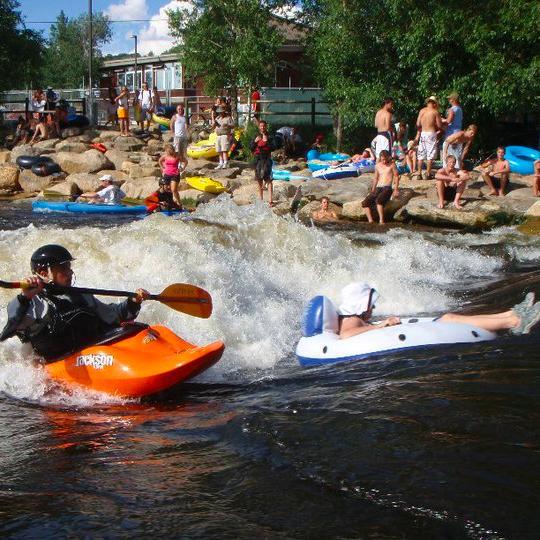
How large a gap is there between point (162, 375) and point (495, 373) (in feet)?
6.49

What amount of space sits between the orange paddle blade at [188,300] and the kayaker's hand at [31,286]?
3.64 ft

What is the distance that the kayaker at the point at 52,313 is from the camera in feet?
16.6

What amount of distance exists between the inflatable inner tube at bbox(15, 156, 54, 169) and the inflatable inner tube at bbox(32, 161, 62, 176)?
16cm

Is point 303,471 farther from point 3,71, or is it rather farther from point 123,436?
point 3,71

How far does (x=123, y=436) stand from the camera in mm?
4473

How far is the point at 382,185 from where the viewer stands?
1383 centimetres

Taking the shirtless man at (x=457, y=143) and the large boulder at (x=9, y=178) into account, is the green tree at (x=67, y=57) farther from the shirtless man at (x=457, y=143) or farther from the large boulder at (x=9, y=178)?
the shirtless man at (x=457, y=143)

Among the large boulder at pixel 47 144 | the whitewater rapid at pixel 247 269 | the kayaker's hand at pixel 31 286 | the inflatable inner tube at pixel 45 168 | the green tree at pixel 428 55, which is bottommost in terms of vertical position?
the whitewater rapid at pixel 247 269

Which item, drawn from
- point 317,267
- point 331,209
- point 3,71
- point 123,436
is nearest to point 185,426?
point 123,436

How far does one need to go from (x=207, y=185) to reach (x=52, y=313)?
1246 centimetres

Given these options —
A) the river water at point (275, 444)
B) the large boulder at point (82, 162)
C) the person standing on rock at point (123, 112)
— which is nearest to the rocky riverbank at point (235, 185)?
the large boulder at point (82, 162)

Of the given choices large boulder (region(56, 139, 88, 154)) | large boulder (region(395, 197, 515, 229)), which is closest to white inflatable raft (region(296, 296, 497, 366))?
large boulder (region(395, 197, 515, 229))

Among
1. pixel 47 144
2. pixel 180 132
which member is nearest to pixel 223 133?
pixel 180 132

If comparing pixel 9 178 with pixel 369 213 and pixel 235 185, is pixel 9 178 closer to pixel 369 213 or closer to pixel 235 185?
pixel 235 185
